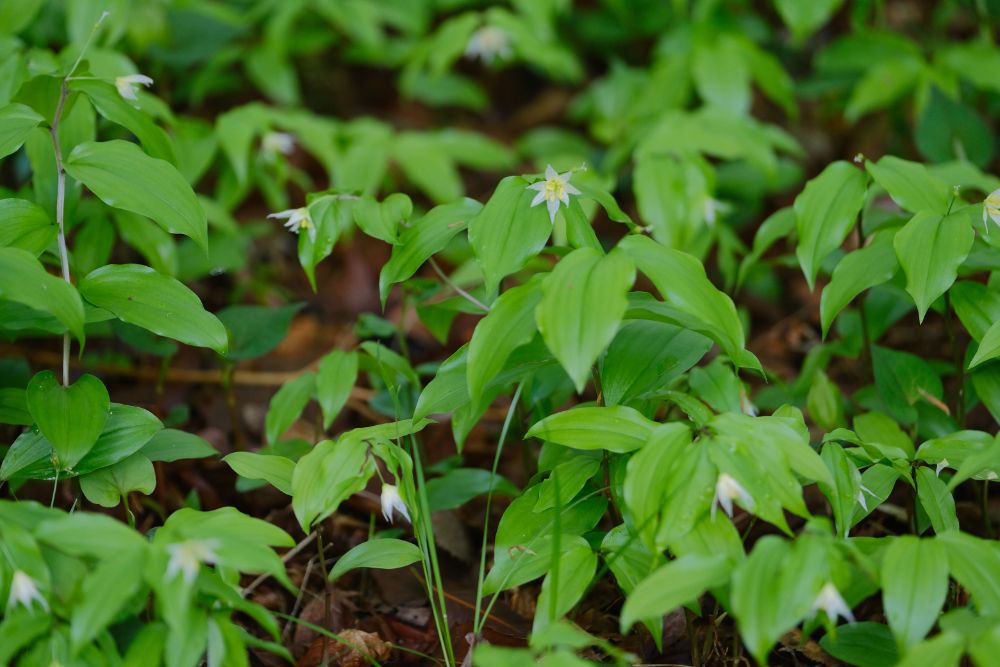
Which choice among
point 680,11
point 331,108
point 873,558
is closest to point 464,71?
point 331,108

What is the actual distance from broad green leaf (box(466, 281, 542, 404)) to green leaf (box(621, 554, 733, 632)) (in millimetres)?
439

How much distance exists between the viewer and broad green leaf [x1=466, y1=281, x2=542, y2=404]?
1.60m

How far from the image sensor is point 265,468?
182cm

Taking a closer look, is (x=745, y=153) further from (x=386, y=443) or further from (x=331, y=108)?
(x=331, y=108)

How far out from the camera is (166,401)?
2773 millimetres

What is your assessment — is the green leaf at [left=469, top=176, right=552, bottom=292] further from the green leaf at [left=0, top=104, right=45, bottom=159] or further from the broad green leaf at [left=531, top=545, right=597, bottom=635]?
the green leaf at [left=0, top=104, right=45, bottom=159]

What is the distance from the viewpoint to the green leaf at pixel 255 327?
2395 mm

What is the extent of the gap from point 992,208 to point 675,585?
1.11 m

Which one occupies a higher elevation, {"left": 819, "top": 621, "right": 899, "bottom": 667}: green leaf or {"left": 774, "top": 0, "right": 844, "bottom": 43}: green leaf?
{"left": 774, "top": 0, "right": 844, "bottom": 43}: green leaf

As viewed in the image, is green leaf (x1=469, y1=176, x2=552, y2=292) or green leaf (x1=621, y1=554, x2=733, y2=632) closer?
green leaf (x1=621, y1=554, x2=733, y2=632)

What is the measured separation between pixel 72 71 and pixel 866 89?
2.56 metres

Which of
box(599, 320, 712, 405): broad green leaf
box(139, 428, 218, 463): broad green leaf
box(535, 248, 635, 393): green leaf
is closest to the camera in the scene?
box(535, 248, 635, 393): green leaf

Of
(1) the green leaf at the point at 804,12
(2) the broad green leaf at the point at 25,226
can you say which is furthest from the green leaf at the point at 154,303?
(1) the green leaf at the point at 804,12

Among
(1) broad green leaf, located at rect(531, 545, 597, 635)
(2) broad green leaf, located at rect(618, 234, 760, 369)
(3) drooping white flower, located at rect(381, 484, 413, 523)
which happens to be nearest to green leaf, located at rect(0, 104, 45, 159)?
(3) drooping white flower, located at rect(381, 484, 413, 523)
